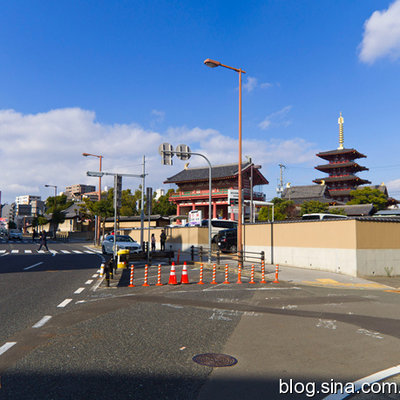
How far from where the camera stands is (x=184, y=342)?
20.1 ft

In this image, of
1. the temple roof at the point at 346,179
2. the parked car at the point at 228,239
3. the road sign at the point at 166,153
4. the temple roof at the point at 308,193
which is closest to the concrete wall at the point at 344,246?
the road sign at the point at 166,153

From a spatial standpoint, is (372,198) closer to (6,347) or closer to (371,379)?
(371,379)

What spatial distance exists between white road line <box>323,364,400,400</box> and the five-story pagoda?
226ft

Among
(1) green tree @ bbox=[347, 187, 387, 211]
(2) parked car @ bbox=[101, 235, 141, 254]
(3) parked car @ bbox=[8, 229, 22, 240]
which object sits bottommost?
(3) parked car @ bbox=[8, 229, 22, 240]

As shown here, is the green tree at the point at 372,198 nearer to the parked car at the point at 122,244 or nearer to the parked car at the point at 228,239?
the parked car at the point at 228,239

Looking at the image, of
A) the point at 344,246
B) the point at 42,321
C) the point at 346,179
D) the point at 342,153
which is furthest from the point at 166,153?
the point at 342,153

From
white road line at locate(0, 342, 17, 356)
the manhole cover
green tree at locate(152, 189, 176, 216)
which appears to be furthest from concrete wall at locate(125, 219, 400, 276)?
green tree at locate(152, 189, 176, 216)

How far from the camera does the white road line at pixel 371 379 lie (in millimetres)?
4109

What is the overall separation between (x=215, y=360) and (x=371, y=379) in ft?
6.56

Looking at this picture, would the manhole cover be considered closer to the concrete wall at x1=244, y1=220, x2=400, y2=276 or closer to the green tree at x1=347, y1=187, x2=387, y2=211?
the concrete wall at x1=244, y1=220, x2=400, y2=276

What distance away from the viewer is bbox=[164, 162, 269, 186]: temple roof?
5543 cm

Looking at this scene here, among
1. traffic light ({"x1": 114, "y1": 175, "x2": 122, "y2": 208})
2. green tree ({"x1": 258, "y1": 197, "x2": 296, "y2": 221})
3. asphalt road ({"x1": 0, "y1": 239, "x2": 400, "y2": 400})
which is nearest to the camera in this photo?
asphalt road ({"x1": 0, "y1": 239, "x2": 400, "y2": 400})

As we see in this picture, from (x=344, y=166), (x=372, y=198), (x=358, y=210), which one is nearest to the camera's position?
(x=358, y=210)

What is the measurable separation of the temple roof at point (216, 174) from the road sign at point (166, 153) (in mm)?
33949
